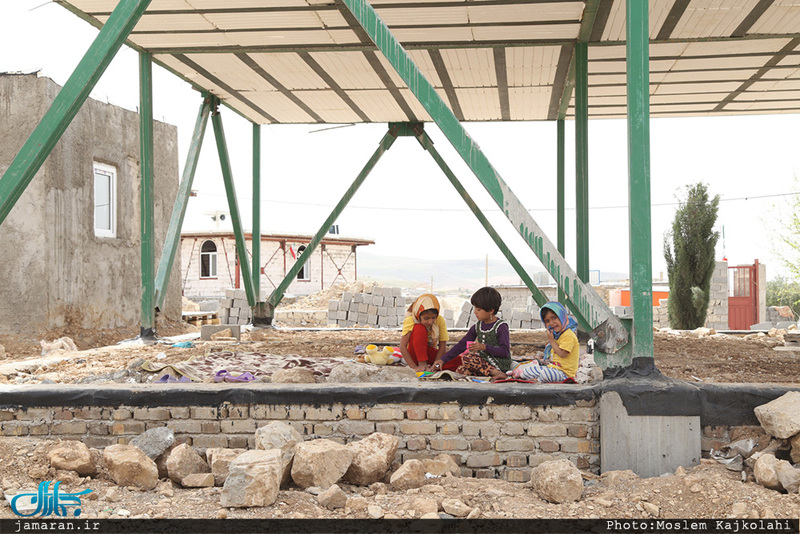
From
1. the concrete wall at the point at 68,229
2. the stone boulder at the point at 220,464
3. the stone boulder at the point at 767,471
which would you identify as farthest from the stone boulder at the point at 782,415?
the concrete wall at the point at 68,229

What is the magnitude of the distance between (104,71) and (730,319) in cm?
1887

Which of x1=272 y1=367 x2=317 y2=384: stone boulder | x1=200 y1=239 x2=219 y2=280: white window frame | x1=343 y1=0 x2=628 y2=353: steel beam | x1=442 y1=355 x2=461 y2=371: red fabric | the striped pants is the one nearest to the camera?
x1=343 y1=0 x2=628 y2=353: steel beam

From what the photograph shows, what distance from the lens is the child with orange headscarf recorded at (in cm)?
559

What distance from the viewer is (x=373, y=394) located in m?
3.85

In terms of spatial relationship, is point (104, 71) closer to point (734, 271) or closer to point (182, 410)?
point (182, 410)

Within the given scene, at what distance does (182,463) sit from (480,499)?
5.46ft

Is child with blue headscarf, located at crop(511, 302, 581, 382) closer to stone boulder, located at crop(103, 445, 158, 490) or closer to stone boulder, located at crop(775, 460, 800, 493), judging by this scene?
stone boulder, located at crop(775, 460, 800, 493)

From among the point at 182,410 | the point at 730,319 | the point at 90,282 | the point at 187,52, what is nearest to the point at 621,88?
the point at 187,52

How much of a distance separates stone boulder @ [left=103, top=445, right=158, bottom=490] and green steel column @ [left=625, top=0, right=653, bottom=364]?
291 cm

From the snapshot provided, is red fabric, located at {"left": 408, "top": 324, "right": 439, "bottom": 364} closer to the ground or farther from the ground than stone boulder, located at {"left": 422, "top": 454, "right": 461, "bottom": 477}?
farther from the ground

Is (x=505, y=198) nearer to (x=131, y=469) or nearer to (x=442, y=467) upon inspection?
(x=442, y=467)

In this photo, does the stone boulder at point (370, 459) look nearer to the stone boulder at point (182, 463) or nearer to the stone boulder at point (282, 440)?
the stone boulder at point (282, 440)

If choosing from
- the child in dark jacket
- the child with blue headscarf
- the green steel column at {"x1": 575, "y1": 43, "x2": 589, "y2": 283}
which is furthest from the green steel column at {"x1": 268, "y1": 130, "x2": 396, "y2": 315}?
the child with blue headscarf

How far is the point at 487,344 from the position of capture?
5.11 m
